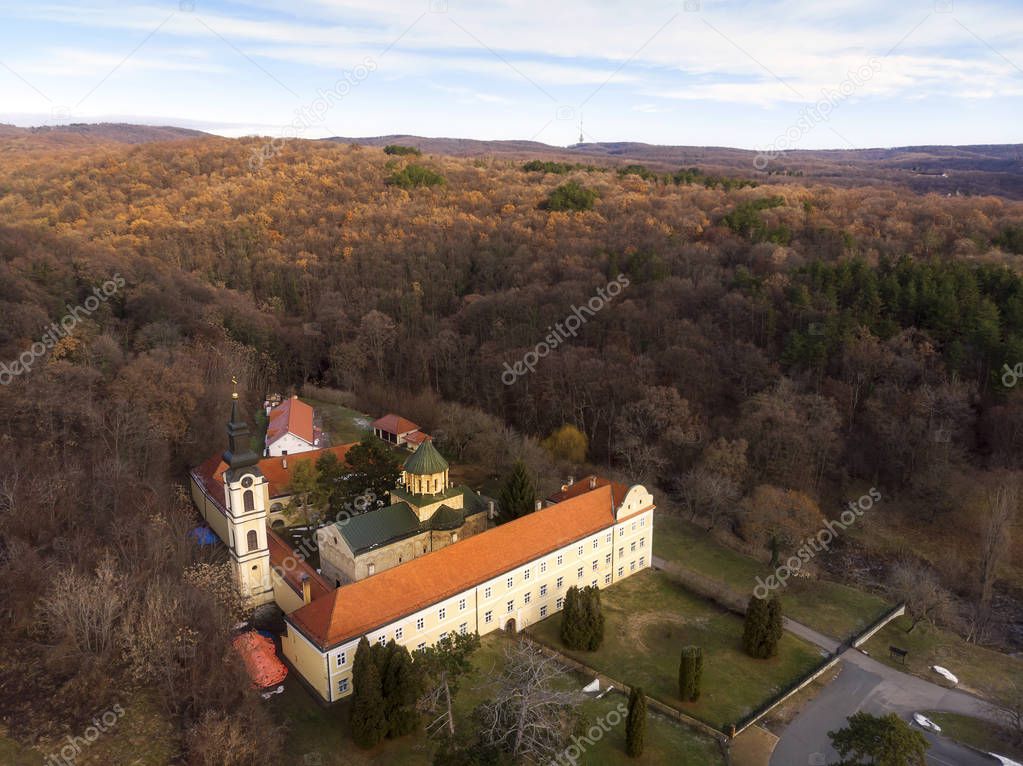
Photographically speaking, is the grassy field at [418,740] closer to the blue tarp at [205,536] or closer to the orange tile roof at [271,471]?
the blue tarp at [205,536]

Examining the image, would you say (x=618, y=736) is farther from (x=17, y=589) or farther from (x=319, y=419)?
(x=319, y=419)

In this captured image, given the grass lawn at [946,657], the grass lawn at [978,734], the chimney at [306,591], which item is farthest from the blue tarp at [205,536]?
the grass lawn at [978,734]

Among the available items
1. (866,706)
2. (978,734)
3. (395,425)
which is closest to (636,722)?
(866,706)

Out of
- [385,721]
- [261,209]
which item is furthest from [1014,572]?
[261,209]

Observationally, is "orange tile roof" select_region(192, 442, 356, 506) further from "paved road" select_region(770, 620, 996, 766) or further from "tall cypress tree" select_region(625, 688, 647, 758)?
"paved road" select_region(770, 620, 996, 766)

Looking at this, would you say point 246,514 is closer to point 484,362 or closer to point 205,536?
point 205,536

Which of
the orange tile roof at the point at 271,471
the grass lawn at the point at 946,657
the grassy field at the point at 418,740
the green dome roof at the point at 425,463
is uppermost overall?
the green dome roof at the point at 425,463

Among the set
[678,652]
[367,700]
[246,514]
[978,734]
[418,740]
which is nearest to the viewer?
[367,700]

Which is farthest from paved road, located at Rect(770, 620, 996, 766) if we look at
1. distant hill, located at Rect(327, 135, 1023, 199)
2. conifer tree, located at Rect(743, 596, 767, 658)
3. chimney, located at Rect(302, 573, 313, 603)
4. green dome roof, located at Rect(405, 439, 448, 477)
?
distant hill, located at Rect(327, 135, 1023, 199)
